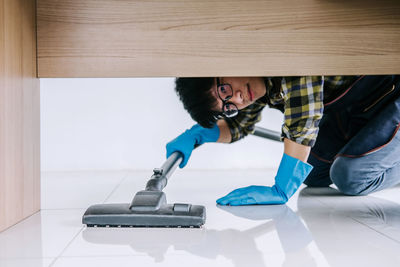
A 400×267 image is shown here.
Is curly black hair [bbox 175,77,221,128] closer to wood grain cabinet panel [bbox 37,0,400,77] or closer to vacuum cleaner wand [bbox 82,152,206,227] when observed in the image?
wood grain cabinet panel [bbox 37,0,400,77]

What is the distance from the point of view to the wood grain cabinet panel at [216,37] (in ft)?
2.97

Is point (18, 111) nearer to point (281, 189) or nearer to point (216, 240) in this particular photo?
point (216, 240)

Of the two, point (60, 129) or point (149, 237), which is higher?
point (60, 129)

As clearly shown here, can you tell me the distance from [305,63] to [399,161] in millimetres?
666

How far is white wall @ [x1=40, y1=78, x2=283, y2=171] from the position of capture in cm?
226

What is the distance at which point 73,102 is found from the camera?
2.27m

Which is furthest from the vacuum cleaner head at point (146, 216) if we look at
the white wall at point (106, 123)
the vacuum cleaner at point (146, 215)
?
the white wall at point (106, 123)

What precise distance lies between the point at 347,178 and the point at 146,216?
0.78 metres

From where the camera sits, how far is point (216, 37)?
91 cm

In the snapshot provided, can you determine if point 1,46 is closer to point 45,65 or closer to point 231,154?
point 45,65

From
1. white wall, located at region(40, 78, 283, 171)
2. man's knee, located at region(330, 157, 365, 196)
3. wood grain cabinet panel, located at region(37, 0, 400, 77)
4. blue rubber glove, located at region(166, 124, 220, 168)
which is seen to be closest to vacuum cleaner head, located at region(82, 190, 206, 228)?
wood grain cabinet panel, located at region(37, 0, 400, 77)

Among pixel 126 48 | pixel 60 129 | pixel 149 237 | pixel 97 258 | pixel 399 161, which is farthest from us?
pixel 60 129

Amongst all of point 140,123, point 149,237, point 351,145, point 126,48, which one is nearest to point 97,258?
point 149,237

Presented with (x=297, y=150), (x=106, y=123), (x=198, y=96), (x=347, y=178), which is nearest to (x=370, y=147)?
(x=347, y=178)
